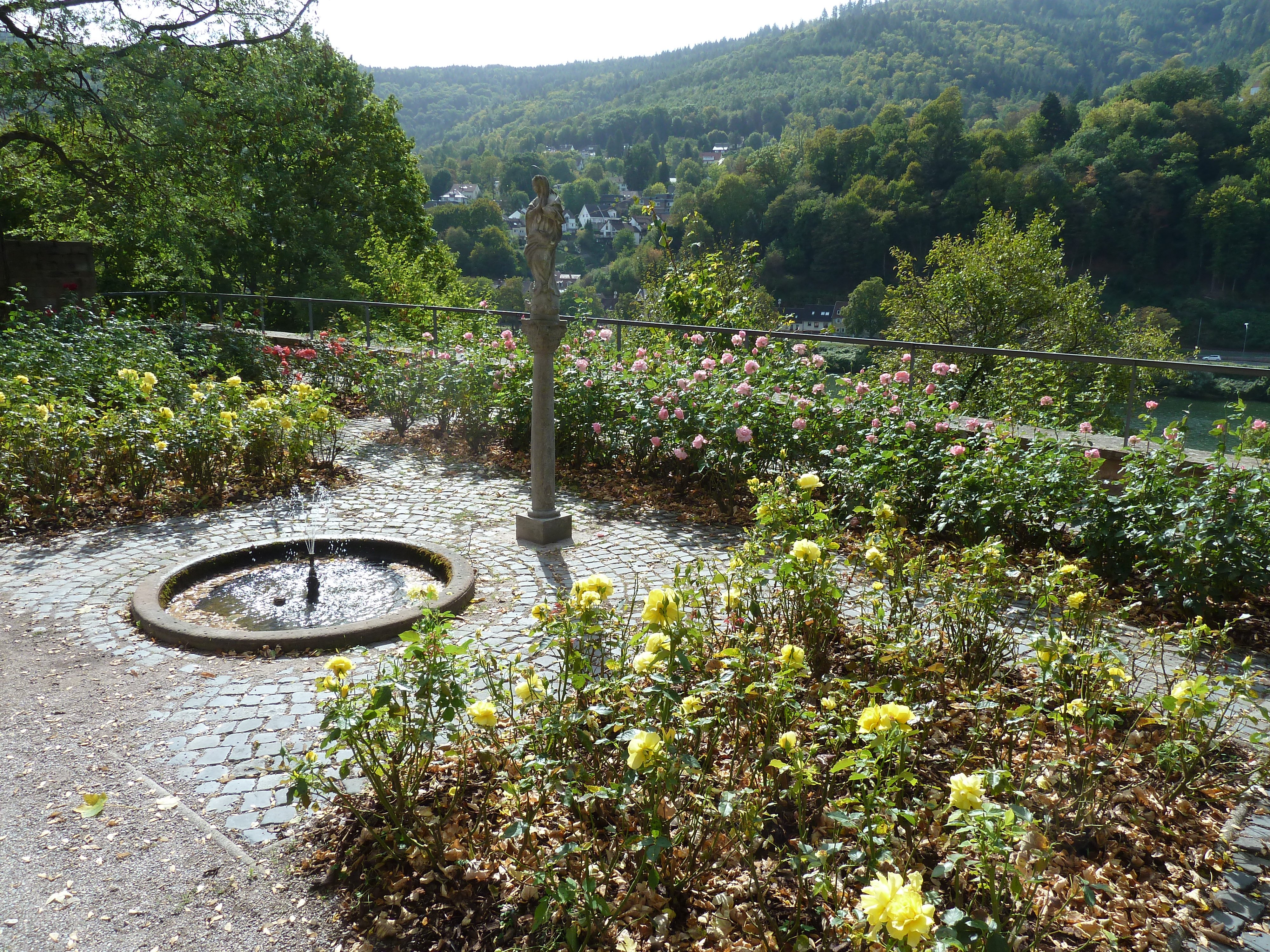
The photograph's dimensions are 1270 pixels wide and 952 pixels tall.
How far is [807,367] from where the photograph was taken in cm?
662

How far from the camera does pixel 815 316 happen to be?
57.8m

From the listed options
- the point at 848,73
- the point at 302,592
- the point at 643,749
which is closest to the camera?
the point at 643,749

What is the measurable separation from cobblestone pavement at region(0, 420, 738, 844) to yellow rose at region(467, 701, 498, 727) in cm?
92

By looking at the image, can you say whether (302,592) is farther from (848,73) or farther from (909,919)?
(848,73)

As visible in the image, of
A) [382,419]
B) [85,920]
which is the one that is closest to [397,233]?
[382,419]

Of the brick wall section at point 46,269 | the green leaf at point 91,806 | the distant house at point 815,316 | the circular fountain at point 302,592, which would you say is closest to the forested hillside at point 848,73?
the distant house at point 815,316

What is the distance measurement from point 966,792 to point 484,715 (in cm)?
123

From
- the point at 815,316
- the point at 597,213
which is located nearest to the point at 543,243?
the point at 815,316

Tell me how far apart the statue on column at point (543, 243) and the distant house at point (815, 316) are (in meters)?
50.0

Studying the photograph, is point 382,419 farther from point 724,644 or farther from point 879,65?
point 879,65

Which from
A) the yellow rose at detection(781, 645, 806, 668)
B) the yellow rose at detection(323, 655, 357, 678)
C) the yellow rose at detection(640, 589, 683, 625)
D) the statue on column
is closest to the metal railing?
the statue on column

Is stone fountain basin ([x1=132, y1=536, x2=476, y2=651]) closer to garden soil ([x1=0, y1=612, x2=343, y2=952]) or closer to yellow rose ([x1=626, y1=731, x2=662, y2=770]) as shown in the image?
garden soil ([x1=0, y1=612, x2=343, y2=952])

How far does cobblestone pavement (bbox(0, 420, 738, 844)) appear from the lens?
10.5 ft

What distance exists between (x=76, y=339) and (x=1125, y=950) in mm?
9290
